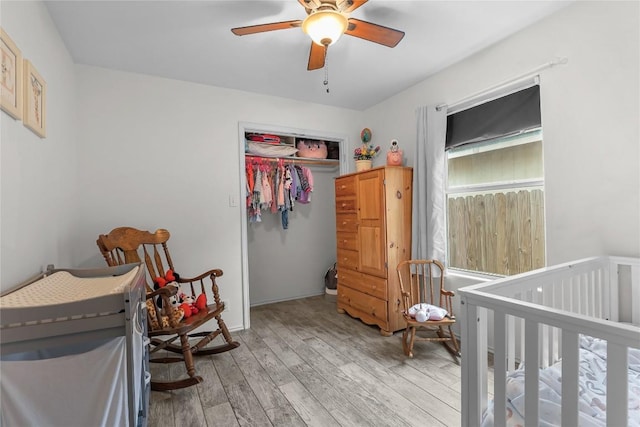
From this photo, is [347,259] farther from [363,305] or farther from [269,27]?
[269,27]

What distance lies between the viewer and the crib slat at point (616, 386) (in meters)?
0.74

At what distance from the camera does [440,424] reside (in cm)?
151

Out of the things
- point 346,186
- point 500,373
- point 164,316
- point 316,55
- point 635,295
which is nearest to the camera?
point 500,373

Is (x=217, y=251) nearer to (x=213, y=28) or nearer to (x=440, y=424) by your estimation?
(x=213, y=28)

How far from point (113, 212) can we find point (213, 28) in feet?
5.41

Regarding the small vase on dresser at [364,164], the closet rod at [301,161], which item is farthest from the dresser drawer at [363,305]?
the closet rod at [301,161]

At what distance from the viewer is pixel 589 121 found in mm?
1759

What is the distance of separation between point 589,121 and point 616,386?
1652 millimetres

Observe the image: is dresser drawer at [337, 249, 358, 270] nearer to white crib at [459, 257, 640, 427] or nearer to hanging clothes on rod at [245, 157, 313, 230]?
hanging clothes on rod at [245, 157, 313, 230]

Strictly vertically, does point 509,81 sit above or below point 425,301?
above

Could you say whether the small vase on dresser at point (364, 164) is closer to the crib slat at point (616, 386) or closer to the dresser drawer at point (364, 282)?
the dresser drawer at point (364, 282)

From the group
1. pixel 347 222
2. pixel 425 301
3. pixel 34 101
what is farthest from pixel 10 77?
pixel 425 301

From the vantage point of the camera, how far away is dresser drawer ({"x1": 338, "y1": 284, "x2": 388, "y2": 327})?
2666 millimetres

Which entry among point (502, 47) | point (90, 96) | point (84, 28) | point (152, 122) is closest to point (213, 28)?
point (84, 28)
